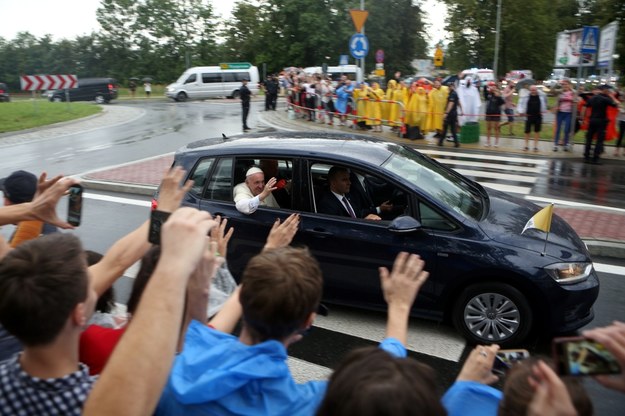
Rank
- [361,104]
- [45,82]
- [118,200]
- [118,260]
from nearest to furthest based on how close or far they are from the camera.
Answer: [118,260] < [118,200] < [361,104] < [45,82]

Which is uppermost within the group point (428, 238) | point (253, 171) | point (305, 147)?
point (305, 147)

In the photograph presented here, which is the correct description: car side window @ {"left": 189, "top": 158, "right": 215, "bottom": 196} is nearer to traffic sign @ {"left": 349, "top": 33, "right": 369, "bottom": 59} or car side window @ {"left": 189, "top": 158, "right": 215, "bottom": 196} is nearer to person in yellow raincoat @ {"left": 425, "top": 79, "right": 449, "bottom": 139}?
person in yellow raincoat @ {"left": 425, "top": 79, "right": 449, "bottom": 139}

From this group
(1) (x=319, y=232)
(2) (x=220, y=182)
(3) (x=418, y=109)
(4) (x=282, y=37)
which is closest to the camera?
(1) (x=319, y=232)

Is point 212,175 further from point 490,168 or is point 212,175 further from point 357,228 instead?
point 490,168

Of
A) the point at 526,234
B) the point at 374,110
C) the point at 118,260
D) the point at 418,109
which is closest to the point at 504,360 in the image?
the point at 118,260

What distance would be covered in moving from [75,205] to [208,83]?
38.0m

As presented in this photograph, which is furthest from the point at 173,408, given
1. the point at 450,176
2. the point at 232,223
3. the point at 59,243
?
the point at 450,176

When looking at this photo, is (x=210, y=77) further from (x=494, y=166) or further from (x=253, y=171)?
(x=253, y=171)

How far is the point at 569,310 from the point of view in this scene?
14.5ft

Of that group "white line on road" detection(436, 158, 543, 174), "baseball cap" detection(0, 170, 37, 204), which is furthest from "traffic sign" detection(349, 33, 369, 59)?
"baseball cap" detection(0, 170, 37, 204)

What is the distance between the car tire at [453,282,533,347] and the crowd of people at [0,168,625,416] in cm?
267

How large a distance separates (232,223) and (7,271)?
146 inches

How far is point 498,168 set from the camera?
42.4ft

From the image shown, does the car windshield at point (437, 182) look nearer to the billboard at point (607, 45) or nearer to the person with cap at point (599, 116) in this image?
the person with cap at point (599, 116)
